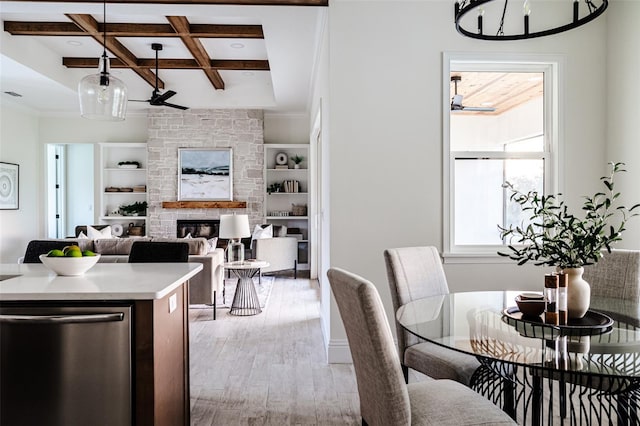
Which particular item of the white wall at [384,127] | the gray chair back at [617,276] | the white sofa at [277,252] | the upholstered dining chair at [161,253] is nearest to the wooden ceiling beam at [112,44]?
the upholstered dining chair at [161,253]

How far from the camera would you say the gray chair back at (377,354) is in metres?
1.46

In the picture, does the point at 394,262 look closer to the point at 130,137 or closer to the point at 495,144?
the point at 495,144

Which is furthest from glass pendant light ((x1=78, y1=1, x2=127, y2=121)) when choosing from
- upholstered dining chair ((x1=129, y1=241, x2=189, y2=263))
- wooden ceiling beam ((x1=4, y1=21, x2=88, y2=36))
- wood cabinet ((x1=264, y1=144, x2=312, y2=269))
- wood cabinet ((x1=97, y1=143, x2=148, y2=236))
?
wood cabinet ((x1=97, y1=143, x2=148, y2=236))

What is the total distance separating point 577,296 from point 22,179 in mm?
8676

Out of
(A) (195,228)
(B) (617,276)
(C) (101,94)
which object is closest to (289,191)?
(A) (195,228)

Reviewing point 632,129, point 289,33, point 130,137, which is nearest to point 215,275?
point 289,33

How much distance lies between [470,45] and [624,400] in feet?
8.70

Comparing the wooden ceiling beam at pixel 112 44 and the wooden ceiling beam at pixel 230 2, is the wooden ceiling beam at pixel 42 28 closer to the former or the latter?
the wooden ceiling beam at pixel 112 44

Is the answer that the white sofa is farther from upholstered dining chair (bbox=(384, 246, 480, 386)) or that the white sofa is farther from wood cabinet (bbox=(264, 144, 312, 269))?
upholstered dining chair (bbox=(384, 246, 480, 386))

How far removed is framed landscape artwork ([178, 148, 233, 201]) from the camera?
8.36 m

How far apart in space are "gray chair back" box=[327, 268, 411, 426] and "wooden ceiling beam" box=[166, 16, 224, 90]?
13.5 feet

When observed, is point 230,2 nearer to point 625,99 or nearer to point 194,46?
point 194,46

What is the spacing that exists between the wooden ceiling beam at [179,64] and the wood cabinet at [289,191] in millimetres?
2055

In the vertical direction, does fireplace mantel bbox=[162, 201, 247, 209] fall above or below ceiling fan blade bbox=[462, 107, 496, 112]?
below
